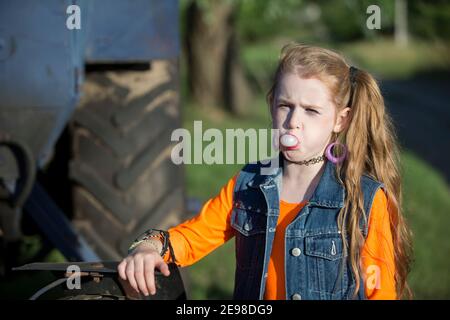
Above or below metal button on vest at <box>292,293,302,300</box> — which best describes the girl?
above

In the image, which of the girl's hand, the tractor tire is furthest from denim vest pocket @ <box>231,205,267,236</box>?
the tractor tire

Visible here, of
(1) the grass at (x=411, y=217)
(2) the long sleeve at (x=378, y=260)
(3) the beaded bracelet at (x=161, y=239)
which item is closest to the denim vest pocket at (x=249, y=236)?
(3) the beaded bracelet at (x=161, y=239)

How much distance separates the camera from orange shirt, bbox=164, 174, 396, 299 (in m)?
2.43

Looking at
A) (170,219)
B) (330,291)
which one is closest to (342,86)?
(330,291)

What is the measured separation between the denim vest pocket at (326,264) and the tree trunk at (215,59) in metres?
12.2

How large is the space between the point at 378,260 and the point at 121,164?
1.90 metres

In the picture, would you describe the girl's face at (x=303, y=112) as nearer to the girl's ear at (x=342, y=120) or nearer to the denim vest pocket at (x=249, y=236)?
the girl's ear at (x=342, y=120)

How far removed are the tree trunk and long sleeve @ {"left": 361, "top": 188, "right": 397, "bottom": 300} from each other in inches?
482

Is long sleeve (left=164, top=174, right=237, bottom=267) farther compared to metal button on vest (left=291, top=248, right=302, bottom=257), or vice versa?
long sleeve (left=164, top=174, right=237, bottom=267)

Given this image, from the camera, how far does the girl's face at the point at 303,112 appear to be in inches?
99.2

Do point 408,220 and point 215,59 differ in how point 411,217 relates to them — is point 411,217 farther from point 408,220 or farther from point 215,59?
point 215,59

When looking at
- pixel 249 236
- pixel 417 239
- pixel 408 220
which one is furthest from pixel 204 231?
pixel 417 239

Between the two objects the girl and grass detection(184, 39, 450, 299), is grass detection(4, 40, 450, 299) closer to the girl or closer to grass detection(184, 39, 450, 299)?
grass detection(184, 39, 450, 299)

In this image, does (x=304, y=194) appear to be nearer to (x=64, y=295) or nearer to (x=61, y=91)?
(x=64, y=295)
